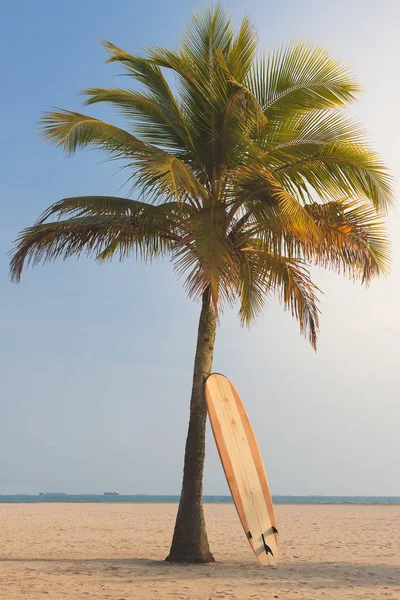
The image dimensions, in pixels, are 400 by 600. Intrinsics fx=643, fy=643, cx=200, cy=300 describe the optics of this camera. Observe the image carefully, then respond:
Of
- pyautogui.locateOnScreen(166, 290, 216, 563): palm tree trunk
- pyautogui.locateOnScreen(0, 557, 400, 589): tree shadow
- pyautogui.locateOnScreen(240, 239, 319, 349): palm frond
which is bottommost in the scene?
pyautogui.locateOnScreen(0, 557, 400, 589): tree shadow

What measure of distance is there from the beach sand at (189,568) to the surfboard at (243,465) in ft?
1.25

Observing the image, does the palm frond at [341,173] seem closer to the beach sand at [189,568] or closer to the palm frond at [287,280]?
the palm frond at [287,280]

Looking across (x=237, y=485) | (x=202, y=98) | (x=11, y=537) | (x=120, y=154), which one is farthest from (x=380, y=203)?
(x=11, y=537)

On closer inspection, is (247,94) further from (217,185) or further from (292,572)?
(292,572)

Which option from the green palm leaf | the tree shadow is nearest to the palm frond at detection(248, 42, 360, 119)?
the green palm leaf

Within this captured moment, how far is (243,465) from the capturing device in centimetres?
779

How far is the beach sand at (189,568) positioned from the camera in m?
5.99

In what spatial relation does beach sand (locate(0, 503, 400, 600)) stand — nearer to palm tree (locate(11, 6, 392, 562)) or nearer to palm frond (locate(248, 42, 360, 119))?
palm tree (locate(11, 6, 392, 562))

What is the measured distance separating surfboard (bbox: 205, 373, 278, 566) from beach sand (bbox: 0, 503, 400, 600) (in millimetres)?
382

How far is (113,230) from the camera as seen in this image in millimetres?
8422

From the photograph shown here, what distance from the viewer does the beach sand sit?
236 inches

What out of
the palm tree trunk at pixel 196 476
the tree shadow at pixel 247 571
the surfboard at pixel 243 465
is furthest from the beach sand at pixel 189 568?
the surfboard at pixel 243 465

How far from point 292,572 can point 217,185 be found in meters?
4.70

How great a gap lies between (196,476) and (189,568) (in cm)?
105
